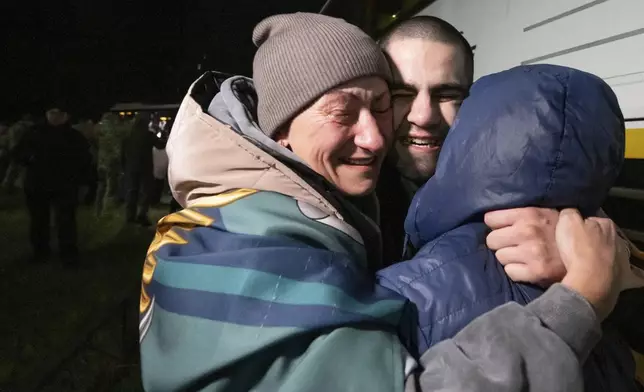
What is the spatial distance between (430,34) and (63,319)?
4.53 metres

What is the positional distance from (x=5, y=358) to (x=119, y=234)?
1812mm

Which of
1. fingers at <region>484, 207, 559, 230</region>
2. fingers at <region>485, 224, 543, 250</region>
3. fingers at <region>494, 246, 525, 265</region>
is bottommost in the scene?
fingers at <region>494, 246, 525, 265</region>

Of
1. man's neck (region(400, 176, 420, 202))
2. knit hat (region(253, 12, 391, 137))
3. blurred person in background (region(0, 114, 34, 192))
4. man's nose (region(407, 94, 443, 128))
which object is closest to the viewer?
knit hat (region(253, 12, 391, 137))

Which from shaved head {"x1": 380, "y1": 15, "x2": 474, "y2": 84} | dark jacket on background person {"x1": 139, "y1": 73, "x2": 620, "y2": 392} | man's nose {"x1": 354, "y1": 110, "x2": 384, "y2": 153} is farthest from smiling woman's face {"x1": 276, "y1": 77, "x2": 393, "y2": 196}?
shaved head {"x1": 380, "y1": 15, "x2": 474, "y2": 84}

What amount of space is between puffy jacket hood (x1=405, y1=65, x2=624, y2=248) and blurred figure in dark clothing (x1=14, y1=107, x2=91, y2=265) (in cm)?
411

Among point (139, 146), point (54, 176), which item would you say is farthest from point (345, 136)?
point (139, 146)

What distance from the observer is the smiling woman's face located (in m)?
1.33

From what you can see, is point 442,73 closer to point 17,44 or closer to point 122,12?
point 17,44

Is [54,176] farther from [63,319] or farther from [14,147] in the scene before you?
[63,319]

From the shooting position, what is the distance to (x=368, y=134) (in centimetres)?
134

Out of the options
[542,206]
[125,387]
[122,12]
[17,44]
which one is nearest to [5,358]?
[125,387]

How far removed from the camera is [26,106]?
410 cm

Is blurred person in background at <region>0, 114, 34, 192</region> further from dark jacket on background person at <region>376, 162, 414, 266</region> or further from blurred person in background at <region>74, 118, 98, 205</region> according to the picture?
dark jacket on background person at <region>376, 162, 414, 266</region>

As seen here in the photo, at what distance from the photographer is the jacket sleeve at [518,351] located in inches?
33.1
